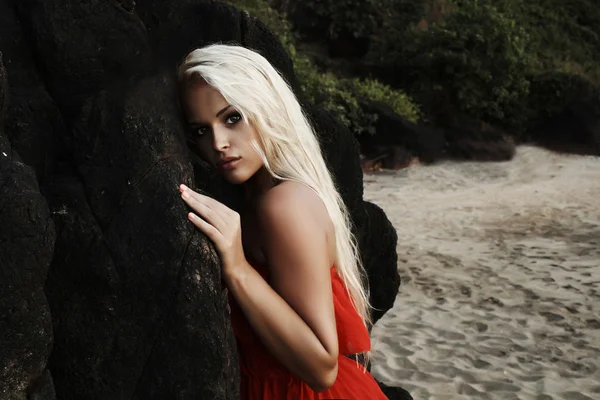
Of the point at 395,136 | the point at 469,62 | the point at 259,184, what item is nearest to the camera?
the point at 259,184

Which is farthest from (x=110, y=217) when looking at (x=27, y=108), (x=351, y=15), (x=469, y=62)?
(x=351, y=15)

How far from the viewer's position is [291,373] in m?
1.87

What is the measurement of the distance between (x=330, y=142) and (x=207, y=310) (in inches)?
51.1

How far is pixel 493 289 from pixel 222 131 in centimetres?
479

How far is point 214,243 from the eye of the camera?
68.9 inches

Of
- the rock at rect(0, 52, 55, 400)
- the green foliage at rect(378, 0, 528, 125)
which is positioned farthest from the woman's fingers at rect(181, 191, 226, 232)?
the green foliage at rect(378, 0, 528, 125)

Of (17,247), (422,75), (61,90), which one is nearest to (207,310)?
(17,247)

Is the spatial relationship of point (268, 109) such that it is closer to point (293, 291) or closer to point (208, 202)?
point (208, 202)

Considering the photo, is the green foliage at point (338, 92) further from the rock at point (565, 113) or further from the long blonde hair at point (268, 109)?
the long blonde hair at point (268, 109)

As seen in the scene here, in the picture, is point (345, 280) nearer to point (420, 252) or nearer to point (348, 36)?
point (420, 252)

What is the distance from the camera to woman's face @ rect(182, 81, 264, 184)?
1.83 m

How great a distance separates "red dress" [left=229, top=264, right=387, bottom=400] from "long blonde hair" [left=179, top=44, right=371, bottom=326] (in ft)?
0.58

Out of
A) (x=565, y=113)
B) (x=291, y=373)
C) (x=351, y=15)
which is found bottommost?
(x=565, y=113)

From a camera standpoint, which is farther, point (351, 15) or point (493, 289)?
point (351, 15)
